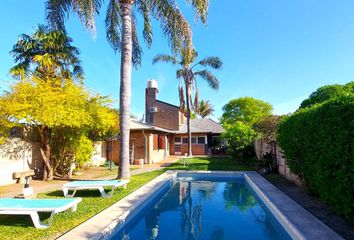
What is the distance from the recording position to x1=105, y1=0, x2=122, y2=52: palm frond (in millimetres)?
14523

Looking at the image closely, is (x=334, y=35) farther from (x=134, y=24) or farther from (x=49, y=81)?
(x=49, y=81)

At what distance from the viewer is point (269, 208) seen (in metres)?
8.25

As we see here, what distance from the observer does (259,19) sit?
16.5 meters

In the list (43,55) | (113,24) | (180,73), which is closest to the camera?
(43,55)

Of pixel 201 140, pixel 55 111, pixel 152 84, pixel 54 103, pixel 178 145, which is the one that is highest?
pixel 152 84

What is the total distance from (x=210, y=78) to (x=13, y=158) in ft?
61.6

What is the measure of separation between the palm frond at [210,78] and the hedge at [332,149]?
1748 centimetres

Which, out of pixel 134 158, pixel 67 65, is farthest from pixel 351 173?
pixel 134 158

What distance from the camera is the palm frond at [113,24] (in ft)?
47.6

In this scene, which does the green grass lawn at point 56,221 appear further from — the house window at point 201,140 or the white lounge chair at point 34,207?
the house window at point 201,140

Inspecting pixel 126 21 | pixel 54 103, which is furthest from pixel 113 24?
pixel 54 103

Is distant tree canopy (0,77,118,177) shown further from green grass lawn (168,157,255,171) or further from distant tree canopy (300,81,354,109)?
distant tree canopy (300,81,354,109)

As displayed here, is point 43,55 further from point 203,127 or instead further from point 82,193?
point 203,127

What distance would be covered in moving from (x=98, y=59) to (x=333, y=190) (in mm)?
20249
